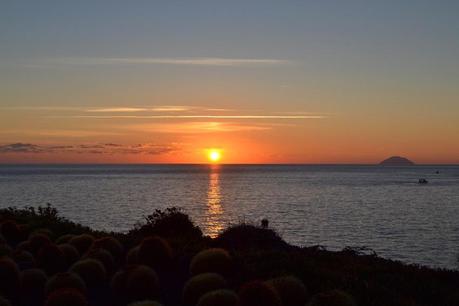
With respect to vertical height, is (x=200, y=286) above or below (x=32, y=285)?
above

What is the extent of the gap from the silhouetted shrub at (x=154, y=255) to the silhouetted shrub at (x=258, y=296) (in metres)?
4.33

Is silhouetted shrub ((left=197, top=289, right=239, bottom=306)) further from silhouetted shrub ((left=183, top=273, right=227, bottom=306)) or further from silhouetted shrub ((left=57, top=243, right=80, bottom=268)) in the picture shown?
silhouetted shrub ((left=57, top=243, right=80, bottom=268))

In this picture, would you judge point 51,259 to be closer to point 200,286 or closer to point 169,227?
point 200,286

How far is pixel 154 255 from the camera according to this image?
15.6m

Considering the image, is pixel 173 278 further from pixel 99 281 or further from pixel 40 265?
pixel 40 265

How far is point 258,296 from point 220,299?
722 mm

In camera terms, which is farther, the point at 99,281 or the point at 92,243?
the point at 92,243

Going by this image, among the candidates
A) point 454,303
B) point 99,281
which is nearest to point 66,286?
point 99,281

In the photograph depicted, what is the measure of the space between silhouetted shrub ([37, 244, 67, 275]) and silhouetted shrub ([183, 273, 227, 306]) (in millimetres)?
4527

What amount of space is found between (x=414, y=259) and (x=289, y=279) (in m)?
26.6

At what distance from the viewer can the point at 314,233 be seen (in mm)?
49938

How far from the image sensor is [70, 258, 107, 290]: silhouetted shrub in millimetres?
14742

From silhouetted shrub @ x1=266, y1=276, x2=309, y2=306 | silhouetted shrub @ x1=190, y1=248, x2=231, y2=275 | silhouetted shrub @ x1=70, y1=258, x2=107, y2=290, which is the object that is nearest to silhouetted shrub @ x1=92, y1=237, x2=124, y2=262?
silhouetted shrub @ x1=70, y1=258, x2=107, y2=290

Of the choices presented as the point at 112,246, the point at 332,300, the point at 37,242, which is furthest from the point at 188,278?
the point at 37,242
